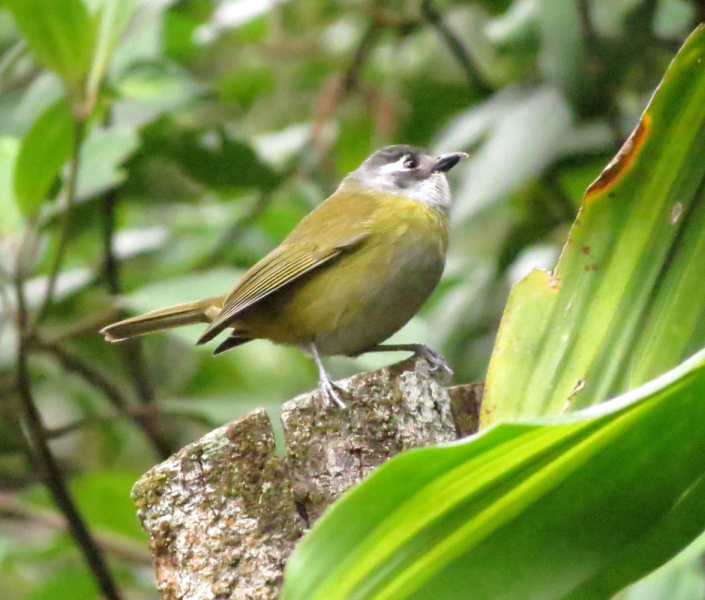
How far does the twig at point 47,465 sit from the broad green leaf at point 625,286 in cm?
181

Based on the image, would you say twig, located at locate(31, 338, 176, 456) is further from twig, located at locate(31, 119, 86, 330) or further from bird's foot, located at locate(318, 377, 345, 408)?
bird's foot, located at locate(318, 377, 345, 408)

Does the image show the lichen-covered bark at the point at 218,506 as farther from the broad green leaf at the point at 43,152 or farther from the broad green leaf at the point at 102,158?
the broad green leaf at the point at 102,158

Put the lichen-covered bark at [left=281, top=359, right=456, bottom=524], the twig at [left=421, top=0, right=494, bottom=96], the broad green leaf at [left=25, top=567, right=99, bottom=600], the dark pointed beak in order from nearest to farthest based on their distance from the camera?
the lichen-covered bark at [left=281, top=359, right=456, bottom=524], the dark pointed beak, the broad green leaf at [left=25, top=567, right=99, bottom=600], the twig at [left=421, top=0, right=494, bottom=96]

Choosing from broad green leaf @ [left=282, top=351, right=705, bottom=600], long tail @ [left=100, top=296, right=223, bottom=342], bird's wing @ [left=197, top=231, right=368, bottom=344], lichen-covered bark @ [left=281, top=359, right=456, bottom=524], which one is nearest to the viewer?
broad green leaf @ [left=282, top=351, right=705, bottom=600]

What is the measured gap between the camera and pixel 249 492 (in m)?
1.95

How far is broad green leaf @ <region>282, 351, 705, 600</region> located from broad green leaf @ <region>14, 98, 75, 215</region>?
216 centimetres

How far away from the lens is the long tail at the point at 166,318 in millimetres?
3461

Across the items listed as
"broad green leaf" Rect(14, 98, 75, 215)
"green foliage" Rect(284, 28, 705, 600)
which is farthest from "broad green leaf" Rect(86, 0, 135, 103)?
"green foliage" Rect(284, 28, 705, 600)

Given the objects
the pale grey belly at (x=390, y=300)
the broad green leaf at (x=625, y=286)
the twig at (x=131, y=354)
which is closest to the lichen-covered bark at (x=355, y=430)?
the broad green leaf at (x=625, y=286)

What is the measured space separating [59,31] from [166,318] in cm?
101

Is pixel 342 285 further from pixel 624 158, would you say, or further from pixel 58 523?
pixel 58 523

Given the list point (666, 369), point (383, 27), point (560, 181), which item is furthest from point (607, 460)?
point (383, 27)

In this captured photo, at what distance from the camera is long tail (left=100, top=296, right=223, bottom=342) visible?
346 centimetres

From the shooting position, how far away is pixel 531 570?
5.12 feet
